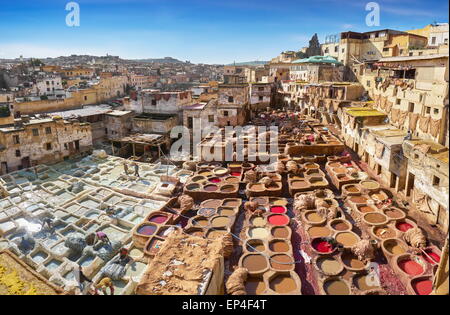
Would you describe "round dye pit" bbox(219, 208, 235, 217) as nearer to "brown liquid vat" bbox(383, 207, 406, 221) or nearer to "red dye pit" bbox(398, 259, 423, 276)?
"brown liquid vat" bbox(383, 207, 406, 221)

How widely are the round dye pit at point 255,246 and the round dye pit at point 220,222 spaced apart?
75.5 inches

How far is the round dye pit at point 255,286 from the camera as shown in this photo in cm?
1188

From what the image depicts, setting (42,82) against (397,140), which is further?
(42,82)

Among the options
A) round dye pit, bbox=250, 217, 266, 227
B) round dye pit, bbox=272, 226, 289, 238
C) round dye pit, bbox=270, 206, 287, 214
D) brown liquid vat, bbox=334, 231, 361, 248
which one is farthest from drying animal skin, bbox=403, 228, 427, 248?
round dye pit, bbox=250, 217, 266, 227

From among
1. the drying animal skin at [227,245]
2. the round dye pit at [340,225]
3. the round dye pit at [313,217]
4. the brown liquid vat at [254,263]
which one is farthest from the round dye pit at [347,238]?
the drying animal skin at [227,245]

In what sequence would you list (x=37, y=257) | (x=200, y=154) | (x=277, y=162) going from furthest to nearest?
(x=200, y=154) < (x=277, y=162) < (x=37, y=257)

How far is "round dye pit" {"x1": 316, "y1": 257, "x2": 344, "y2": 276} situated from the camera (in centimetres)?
1256

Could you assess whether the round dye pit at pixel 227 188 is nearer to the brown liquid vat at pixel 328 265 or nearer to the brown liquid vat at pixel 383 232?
the brown liquid vat at pixel 328 265

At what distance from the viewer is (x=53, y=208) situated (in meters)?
19.2

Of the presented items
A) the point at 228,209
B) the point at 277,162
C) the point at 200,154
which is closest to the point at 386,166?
the point at 277,162

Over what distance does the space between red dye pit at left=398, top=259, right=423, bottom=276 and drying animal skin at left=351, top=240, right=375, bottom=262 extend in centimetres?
110

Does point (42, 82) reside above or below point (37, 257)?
above
